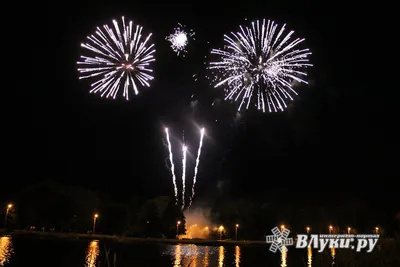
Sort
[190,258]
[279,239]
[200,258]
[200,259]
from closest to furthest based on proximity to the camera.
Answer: [200,259] → [190,258] → [200,258] → [279,239]

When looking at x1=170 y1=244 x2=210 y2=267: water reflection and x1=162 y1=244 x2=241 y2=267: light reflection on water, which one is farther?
x1=162 y1=244 x2=241 y2=267: light reflection on water

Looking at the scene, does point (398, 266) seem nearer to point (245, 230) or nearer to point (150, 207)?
point (150, 207)

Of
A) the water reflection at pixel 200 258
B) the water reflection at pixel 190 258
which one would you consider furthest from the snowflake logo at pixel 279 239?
the water reflection at pixel 190 258

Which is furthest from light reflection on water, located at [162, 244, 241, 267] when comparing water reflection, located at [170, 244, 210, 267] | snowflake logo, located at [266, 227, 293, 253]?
snowflake logo, located at [266, 227, 293, 253]

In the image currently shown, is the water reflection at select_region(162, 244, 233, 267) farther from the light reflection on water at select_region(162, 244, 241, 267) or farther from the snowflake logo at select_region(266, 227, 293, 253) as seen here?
the snowflake logo at select_region(266, 227, 293, 253)

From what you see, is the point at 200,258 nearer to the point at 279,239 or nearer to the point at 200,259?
the point at 200,259

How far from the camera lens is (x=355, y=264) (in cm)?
1045

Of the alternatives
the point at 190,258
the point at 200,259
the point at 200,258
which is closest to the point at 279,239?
the point at 200,258

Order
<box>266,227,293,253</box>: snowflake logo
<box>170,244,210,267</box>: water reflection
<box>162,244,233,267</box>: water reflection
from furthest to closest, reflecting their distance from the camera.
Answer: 1. <box>266,227,293,253</box>: snowflake logo
2. <box>162,244,233,267</box>: water reflection
3. <box>170,244,210,267</box>: water reflection

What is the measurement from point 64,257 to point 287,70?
23.8 m

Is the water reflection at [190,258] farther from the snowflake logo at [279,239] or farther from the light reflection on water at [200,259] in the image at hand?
the snowflake logo at [279,239]

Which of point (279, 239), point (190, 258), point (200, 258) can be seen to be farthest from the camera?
point (279, 239)

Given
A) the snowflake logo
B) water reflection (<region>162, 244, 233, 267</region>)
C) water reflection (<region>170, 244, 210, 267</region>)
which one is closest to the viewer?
water reflection (<region>170, 244, 210, 267</region>)

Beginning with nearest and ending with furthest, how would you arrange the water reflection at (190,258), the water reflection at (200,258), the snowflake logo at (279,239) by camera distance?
the water reflection at (190,258) → the water reflection at (200,258) → the snowflake logo at (279,239)
